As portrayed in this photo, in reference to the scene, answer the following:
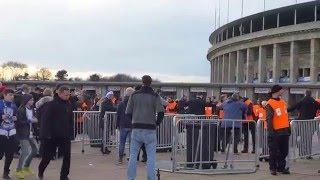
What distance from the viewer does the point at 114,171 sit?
11.5m

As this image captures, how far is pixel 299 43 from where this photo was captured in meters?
71.4

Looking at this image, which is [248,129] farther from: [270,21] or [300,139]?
[270,21]

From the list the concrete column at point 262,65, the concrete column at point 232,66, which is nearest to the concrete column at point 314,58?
the concrete column at point 262,65

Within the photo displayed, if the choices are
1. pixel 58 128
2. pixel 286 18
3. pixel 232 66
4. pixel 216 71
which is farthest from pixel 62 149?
pixel 216 71

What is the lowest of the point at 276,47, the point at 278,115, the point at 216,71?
the point at 278,115

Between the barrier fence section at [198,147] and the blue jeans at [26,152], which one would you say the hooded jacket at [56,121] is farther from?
the barrier fence section at [198,147]

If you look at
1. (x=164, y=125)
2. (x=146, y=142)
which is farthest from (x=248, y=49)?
(x=146, y=142)

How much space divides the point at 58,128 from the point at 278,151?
4.94m

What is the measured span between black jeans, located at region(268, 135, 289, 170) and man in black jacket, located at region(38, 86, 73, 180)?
4.52 m

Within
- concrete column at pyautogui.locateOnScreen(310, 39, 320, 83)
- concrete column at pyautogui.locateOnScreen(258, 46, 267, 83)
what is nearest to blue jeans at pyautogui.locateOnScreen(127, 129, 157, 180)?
concrete column at pyautogui.locateOnScreen(310, 39, 320, 83)

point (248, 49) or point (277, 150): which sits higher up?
point (248, 49)

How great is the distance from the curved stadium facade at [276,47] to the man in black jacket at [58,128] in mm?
55258

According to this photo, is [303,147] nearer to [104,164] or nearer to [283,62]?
[104,164]

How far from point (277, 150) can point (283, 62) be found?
220 ft
